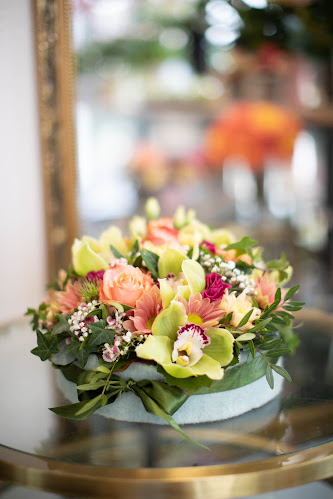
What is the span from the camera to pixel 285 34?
1977 millimetres

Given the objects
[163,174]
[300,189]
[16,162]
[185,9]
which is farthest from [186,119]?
[16,162]

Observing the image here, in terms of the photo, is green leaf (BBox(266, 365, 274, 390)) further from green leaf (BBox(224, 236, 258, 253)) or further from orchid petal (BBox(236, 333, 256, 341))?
green leaf (BBox(224, 236, 258, 253))

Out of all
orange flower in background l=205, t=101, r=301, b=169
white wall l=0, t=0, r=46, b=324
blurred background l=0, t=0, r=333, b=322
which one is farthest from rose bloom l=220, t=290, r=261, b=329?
orange flower in background l=205, t=101, r=301, b=169

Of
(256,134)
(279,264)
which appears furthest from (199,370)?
(256,134)

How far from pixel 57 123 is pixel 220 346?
799mm

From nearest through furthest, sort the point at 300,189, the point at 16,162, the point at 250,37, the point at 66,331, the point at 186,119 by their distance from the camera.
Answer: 1. the point at 66,331
2. the point at 16,162
3. the point at 250,37
4. the point at 186,119
5. the point at 300,189

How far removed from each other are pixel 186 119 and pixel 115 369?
5.47 feet

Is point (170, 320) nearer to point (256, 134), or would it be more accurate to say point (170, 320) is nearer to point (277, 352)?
point (277, 352)

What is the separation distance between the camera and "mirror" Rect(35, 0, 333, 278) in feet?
6.01

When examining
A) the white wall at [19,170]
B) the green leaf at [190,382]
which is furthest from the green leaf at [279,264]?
the white wall at [19,170]

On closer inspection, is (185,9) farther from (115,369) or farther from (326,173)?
(115,369)

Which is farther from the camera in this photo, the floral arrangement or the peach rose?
the peach rose

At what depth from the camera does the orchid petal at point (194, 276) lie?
0.61 meters

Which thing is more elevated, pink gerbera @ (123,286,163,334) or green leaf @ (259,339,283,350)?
pink gerbera @ (123,286,163,334)
